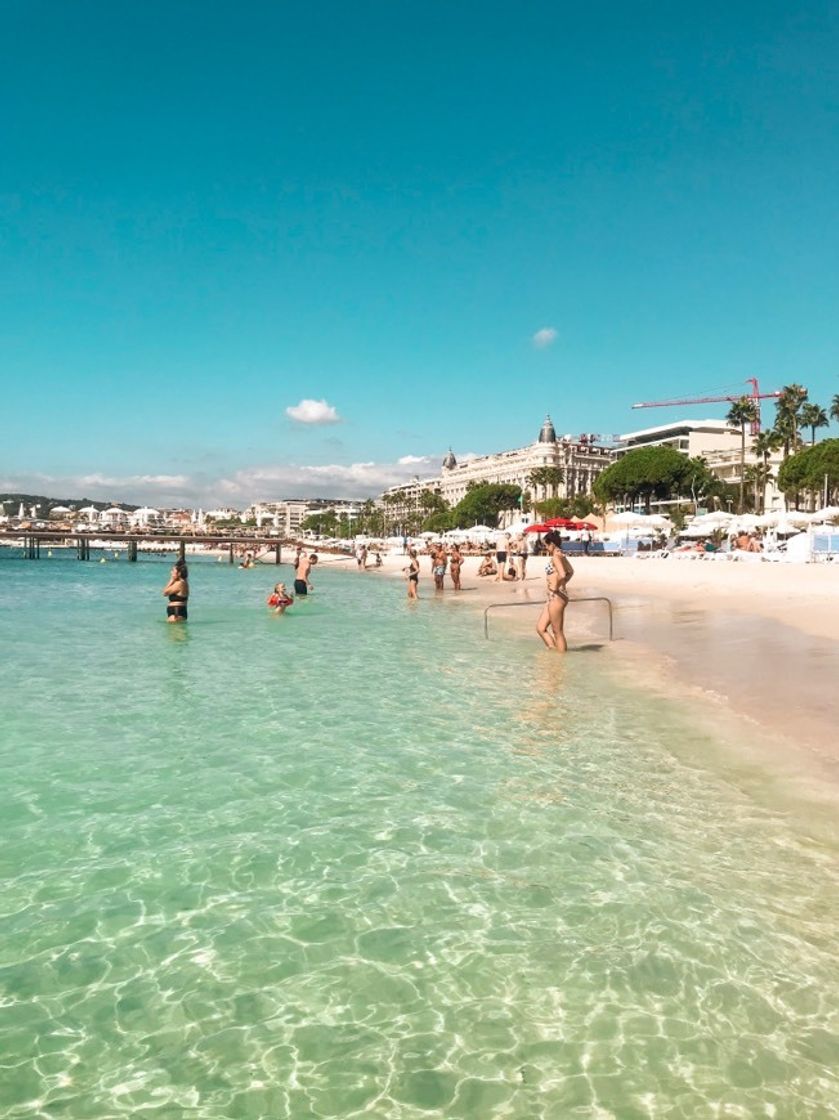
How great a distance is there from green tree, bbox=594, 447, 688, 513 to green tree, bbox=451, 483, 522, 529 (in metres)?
36.6

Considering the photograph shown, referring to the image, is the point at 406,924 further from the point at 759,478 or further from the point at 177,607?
the point at 759,478

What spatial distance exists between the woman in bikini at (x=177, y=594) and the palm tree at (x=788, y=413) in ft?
260

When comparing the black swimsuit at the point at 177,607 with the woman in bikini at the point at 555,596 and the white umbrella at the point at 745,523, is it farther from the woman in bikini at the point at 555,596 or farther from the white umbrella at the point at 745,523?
the white umbrella at the point at 745,523

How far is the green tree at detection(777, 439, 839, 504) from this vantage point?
7169cm

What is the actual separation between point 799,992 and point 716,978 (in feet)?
1.30

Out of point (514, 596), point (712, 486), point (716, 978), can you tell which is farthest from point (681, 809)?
point (712, 486)

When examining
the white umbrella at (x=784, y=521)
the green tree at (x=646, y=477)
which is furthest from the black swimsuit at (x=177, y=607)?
the green tree at (x=646, y=477)

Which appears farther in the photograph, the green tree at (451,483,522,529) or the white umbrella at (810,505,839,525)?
the green tree at (451,483,522,529)

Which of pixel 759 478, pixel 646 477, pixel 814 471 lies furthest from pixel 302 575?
pixel 646 477

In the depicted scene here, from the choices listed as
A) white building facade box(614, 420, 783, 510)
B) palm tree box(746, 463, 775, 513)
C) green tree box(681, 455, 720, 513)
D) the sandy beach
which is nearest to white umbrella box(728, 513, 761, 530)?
the sandy beach

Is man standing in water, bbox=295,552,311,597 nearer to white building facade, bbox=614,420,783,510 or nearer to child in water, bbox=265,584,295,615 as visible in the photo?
child in water, bbox=265,584,295,615

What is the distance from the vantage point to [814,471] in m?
73.0

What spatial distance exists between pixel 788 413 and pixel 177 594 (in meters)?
81.4

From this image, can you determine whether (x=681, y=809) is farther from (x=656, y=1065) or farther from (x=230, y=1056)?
(x=230, y=1056)
